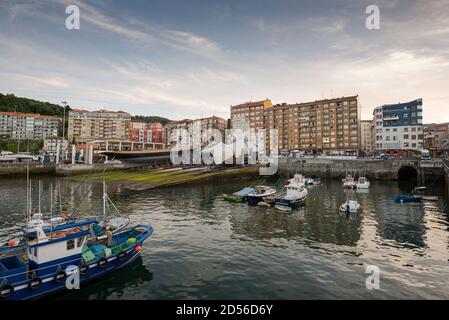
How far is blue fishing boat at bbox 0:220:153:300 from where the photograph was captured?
16047mm

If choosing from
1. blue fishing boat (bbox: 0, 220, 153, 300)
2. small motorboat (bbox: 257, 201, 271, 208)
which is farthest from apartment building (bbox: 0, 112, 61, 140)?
blue fishing boat (bbox: 0, 220, 153, 300)

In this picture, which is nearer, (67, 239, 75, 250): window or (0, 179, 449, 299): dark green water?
(0, 179, 449, 299): dark green water

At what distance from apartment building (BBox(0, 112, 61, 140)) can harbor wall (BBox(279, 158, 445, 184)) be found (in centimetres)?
18893

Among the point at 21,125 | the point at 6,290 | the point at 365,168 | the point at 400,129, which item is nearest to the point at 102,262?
the point at 6,290

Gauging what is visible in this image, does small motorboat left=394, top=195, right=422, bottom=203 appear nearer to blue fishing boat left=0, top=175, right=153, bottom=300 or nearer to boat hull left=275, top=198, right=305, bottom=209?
boat hull left=275, top=198, right=305, bottom=209

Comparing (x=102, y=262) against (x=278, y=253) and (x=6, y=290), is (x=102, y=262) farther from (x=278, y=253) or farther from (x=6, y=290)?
(x=278, y=253)

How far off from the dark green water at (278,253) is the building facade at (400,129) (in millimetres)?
90940

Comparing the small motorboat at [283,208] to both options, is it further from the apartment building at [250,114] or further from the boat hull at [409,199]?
the apartment building at [250,114]

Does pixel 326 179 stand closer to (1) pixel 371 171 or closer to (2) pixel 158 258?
(1) pixel 371 171

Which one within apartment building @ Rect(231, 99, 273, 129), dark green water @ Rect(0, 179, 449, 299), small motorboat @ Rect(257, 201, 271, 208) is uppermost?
apartment building @ Rect(231, 99, 273, 129)

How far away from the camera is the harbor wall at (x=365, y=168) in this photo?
7562 centimetres

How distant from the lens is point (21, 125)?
190000mm
